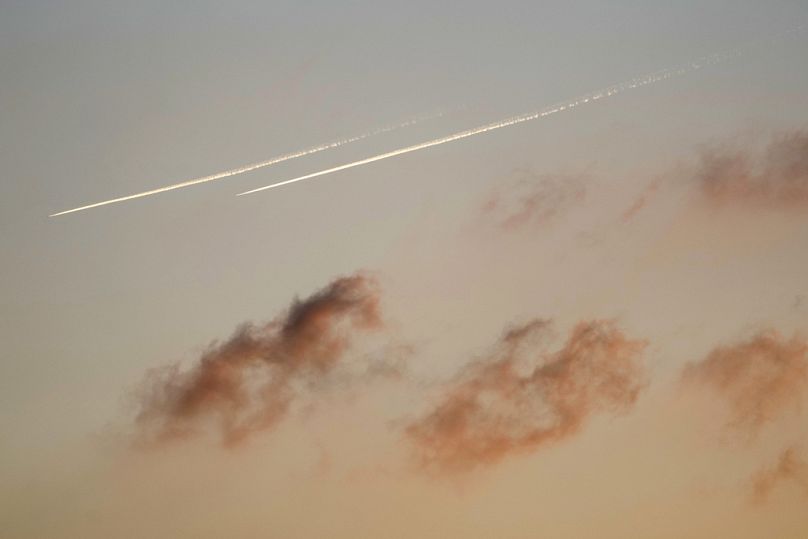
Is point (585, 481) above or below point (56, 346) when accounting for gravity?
below

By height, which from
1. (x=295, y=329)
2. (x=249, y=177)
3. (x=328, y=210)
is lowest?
(x=295, y=329)

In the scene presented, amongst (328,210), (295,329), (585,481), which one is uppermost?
(328,210)

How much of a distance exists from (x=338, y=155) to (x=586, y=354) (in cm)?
457

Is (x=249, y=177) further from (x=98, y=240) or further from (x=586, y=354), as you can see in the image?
(x=586, y=354)

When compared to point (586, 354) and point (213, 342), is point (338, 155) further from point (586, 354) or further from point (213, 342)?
point (586, 354)

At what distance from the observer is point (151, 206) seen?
10422 millimetres

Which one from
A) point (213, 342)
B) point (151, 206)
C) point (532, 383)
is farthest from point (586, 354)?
point (151, 206)

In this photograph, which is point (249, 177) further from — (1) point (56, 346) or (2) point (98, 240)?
(1) point (56, 346)

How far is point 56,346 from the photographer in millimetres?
10422

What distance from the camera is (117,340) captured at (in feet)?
34.1

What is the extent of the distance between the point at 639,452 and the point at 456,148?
514 cm

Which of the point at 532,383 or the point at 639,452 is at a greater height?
the point at 532,383

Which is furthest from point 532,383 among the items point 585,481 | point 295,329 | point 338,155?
point 338,155

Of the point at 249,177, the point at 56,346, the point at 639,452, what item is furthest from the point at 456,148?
the point at 56,346
